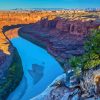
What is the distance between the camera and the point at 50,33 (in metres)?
83.9

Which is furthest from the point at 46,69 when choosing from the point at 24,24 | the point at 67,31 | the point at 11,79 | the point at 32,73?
the point at 24,24

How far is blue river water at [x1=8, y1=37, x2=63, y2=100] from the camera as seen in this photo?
125ft

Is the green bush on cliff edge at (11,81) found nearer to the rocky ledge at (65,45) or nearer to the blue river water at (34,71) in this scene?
the blue river water at (34,71)

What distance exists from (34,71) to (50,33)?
35.0 m

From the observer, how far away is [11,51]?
61188mm

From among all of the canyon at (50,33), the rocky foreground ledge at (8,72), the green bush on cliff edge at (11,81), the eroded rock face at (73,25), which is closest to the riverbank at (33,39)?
the canyon at (50,33)

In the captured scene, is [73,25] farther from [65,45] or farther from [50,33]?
[50,33]

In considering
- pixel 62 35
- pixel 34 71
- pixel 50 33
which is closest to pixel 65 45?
pixel 62 35

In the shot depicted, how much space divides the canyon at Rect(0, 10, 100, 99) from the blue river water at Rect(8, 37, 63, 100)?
1385mm

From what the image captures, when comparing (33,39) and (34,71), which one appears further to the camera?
(33,39)

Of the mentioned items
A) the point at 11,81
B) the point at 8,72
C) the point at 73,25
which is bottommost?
the point at 8,72

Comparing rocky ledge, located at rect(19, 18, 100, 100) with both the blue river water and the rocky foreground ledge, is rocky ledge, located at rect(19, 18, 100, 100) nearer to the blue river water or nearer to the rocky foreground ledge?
the blue river water

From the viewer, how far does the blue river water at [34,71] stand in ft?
125

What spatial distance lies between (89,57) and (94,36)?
120 cm
